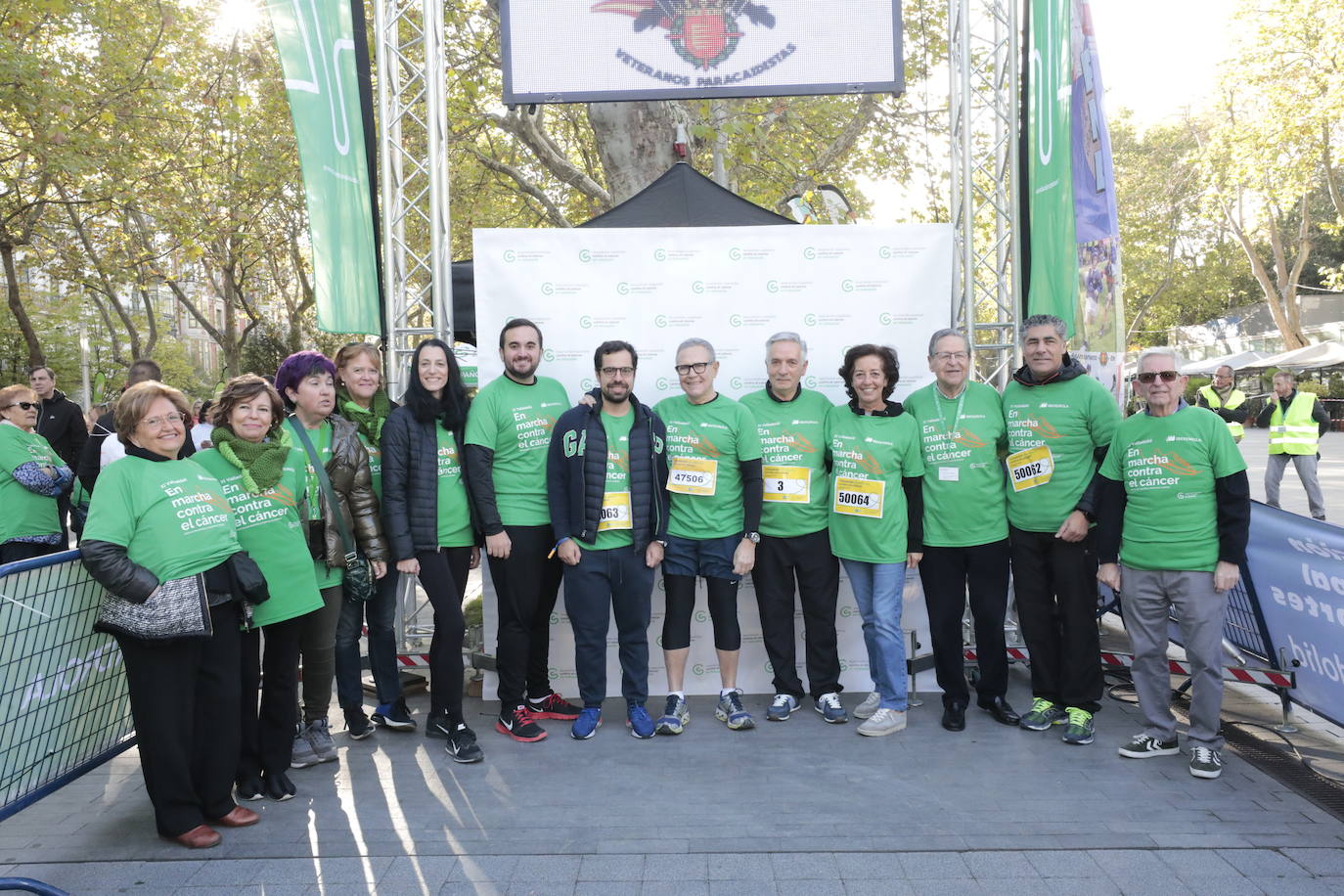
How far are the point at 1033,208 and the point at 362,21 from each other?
3.91 m

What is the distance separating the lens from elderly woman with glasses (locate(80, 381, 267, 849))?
3176mm

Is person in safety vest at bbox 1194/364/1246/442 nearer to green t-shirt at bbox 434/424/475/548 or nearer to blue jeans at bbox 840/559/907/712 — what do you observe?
blue jeans at bbox 840/559/907/712

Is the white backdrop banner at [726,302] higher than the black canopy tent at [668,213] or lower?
lower

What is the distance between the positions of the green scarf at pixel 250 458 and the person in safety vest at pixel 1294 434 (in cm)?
1087

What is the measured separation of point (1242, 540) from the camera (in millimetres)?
3852

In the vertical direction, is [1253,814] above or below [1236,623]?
below

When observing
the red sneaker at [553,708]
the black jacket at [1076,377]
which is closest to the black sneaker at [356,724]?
the red sneaker at [553,708]

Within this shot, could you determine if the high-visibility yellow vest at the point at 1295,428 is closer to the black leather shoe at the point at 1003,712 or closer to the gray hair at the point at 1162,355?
the black leather shoe at the point at 1003,712

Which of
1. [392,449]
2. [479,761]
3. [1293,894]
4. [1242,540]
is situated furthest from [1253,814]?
[392,449]

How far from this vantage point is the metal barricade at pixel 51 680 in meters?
3.11

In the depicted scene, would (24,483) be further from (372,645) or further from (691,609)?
(691,609)

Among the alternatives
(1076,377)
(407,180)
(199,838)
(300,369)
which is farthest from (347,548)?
(1076,377)

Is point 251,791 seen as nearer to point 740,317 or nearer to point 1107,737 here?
point 740,317

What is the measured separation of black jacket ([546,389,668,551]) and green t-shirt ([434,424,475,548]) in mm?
397
